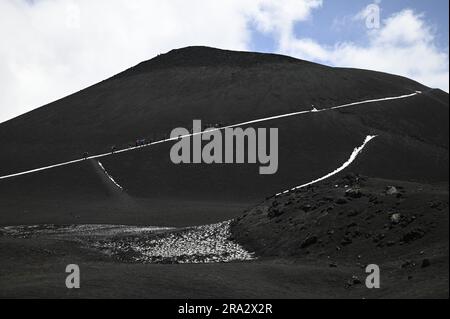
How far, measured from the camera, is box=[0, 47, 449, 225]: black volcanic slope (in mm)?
57125

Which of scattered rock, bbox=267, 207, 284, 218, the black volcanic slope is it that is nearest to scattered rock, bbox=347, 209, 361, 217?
scattered rock, bbox=267, 207, 284, 218

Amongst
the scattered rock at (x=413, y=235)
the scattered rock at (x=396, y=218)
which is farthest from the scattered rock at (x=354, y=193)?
the scattered rock at (x=413, y=235)

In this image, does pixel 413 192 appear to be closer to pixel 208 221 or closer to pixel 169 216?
pixel 208 221

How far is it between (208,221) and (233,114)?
→ 45.8 meters

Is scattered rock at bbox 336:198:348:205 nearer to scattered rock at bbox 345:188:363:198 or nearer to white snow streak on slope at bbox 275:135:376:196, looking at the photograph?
scattered rock at bbox 345:188:363:198

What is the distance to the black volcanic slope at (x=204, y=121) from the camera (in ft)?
187

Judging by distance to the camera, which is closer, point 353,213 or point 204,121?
point 353,213

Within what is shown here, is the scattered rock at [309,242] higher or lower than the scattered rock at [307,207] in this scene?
lower

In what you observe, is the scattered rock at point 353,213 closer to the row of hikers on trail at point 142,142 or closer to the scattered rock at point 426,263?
the scattered rock at point 426,263

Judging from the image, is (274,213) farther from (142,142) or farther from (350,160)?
(142,142)

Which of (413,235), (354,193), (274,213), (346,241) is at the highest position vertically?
(354,193)

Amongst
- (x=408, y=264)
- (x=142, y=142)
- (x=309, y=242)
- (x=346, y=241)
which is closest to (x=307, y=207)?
(x=309, y=242)

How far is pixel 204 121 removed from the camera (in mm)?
85500

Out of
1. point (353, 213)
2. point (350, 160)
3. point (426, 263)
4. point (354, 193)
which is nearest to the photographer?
point (426, 263)
